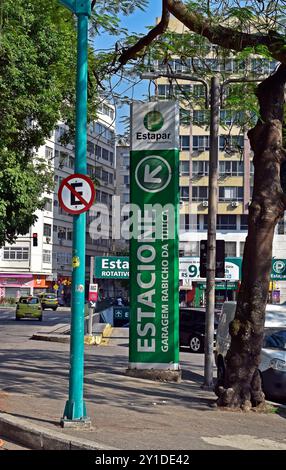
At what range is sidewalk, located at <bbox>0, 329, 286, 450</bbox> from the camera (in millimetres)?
8336

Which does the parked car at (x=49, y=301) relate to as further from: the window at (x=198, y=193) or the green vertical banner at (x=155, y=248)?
the green vertical banner at (x=155, y=248)

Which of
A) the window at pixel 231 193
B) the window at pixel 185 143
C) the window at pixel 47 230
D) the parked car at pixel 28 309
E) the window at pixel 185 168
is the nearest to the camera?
the parked car at pixel 28 309

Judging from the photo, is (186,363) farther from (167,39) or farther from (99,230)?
(99,230)

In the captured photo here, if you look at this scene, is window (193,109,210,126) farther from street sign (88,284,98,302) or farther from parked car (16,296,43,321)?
parked car (16,296,43,321)

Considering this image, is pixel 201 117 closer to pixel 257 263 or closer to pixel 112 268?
pixel 257 263

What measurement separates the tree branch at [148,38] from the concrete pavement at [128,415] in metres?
6.57

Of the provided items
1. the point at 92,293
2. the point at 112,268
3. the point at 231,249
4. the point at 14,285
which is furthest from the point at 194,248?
the point at 92,293

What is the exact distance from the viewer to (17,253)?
76062mm

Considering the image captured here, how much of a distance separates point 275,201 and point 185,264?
2676 centimetres

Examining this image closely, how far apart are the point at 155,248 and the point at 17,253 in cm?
6294

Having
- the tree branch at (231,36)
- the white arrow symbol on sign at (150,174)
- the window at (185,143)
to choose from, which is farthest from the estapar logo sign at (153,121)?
the window at (185,143)

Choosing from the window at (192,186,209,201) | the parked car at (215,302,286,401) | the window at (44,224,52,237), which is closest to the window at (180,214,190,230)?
the window at (192,186,209,201)

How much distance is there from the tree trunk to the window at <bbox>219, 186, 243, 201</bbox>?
57.7 metres

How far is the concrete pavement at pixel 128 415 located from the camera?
833 centimetres
